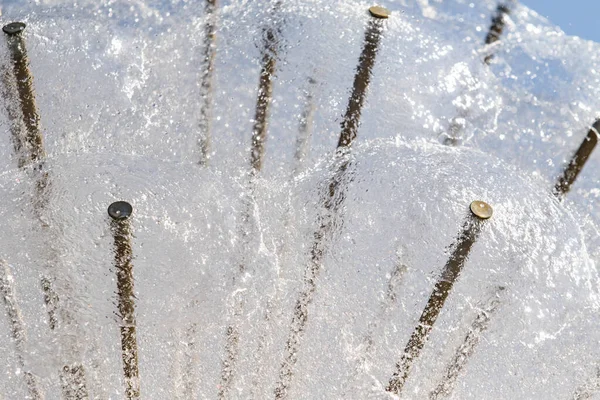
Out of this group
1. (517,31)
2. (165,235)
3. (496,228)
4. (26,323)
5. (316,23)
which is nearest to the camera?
(26,323)

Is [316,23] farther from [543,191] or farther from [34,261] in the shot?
[34,261]

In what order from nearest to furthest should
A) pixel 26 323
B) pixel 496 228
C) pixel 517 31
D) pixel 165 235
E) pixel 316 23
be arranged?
1. pixel 26 323
2. pixel 165 235
3. pixel 496 228
4. pixel 316 23
5. pixel 517 31

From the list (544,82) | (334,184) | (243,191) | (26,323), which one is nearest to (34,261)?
(26,323)

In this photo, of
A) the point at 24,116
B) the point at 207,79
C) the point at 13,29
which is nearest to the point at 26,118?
the point at 24,116

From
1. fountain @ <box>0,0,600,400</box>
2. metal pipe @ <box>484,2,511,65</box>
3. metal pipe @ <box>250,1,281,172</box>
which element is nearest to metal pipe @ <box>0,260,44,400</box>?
fountain @ <box>0,0,600,400</box>

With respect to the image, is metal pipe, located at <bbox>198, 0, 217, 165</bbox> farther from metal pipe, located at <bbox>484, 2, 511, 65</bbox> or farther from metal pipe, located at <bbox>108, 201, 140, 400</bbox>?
metal pipe, located at <bbox>484, 2, 511, 65</bbox>
